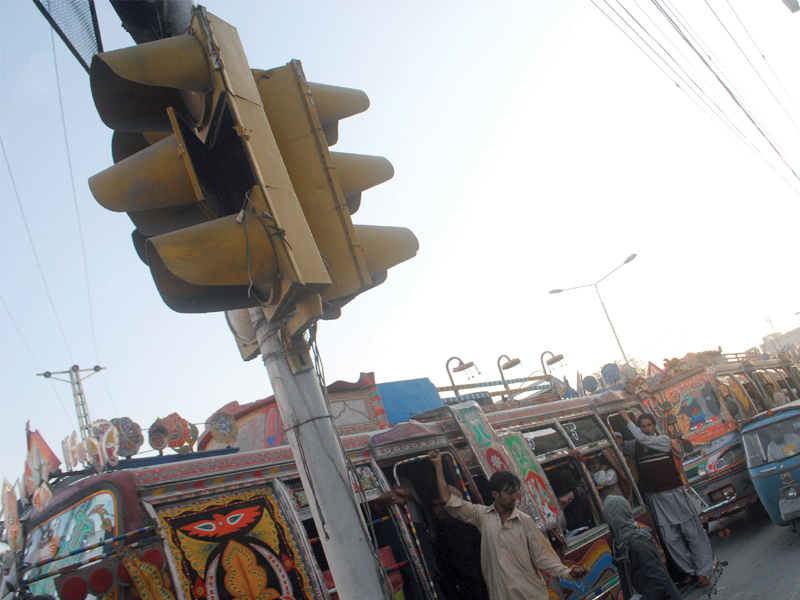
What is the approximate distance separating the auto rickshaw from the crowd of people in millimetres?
1988

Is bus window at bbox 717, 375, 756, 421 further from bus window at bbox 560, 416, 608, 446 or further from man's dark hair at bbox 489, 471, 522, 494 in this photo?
man's dark hair at bbox 489, 471, 522, 494

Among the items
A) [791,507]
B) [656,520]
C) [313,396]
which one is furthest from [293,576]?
A: [791,507]

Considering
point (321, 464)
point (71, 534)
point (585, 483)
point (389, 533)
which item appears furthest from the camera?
point (585, 483)

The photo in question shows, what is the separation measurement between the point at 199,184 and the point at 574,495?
21.3 feet

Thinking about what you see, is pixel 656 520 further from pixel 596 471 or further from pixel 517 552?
pixel 517 552

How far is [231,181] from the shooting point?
266 centimetres

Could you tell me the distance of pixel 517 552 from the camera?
4.04m

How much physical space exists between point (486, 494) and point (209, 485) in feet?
10.0

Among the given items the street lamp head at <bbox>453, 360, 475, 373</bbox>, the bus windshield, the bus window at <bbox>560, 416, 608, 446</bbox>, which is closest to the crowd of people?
the bus window at <bbox>560, 416, 608, 446</bbox>

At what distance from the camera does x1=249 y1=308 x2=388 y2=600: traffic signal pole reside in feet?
6.39

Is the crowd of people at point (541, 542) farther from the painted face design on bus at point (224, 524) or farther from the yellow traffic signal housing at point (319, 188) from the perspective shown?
the yellow traffic signal housing at point (319, 188)

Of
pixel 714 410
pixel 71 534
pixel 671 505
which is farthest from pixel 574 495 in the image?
pixel 714 410

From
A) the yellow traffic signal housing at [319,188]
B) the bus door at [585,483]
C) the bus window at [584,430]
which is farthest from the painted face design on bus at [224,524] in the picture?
the bus window at [584,430]

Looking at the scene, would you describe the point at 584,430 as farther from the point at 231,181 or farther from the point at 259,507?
the point at 231,181
